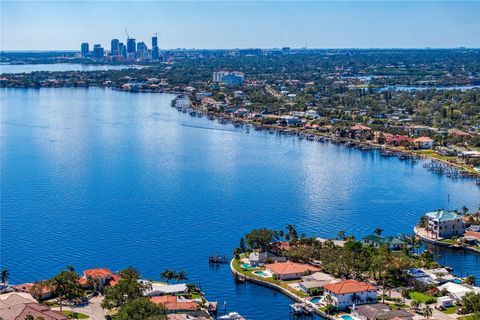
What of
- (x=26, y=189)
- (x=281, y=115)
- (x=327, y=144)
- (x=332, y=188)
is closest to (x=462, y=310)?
(x=332, y=188)

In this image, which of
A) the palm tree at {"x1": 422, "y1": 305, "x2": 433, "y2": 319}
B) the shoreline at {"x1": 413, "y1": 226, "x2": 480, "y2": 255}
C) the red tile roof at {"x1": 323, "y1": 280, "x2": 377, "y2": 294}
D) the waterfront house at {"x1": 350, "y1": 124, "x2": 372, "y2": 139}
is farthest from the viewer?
the waterfront house at {"x1": 350, "y1": 124, "x2": 372, "y2": 139}

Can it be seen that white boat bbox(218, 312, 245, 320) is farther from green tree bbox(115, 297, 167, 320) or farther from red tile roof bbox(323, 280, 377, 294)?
red tile roof bbox(323, 280, 377, 294)

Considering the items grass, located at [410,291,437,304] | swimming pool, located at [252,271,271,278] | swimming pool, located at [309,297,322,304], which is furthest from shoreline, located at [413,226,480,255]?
swimming pool, located at [309,297,322,304]

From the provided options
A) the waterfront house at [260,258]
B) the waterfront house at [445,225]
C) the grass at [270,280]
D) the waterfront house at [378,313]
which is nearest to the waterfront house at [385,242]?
the waterfront house at [445,225]

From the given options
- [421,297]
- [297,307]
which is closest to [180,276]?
[297,307]

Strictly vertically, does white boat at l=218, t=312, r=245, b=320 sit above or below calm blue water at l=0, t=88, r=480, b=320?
below

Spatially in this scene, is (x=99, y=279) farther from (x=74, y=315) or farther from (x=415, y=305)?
(x=415, y=305)
